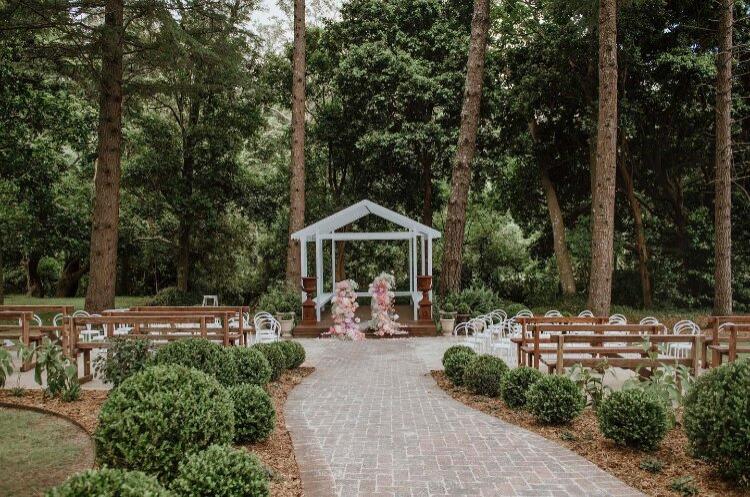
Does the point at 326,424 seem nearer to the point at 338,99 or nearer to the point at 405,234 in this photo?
the point at 405,234

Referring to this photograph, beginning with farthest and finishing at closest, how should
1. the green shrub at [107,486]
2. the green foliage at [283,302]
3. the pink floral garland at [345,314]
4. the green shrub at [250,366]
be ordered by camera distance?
the green foliage at [283,302], the pink floral garland at [345,314], the green shrub at [250,366], the green shrub at [107,486]

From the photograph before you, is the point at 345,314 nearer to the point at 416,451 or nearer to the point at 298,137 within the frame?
the point at 298,137

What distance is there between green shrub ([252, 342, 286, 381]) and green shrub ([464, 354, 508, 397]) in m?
2.59

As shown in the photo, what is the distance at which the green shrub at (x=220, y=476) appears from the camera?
367cm

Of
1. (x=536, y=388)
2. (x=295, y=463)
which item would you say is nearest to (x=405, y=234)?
(x=536, y=388)

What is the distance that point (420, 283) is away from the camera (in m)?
14.3

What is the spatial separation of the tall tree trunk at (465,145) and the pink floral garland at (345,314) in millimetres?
3292

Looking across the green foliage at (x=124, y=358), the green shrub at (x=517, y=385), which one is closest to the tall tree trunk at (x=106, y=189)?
the green foliage at (x=124, y=358)

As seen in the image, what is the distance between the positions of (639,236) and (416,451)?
1636cm

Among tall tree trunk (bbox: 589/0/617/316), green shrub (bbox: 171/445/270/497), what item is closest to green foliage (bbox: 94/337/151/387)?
green shrub (bbox: 171/445/270/497)

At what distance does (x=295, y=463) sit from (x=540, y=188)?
18.2m

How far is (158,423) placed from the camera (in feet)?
13.3

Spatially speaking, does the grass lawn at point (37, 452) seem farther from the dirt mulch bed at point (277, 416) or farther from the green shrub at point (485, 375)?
the green shrub at point (485, 375)

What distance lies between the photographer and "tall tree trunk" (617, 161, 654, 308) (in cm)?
1905
